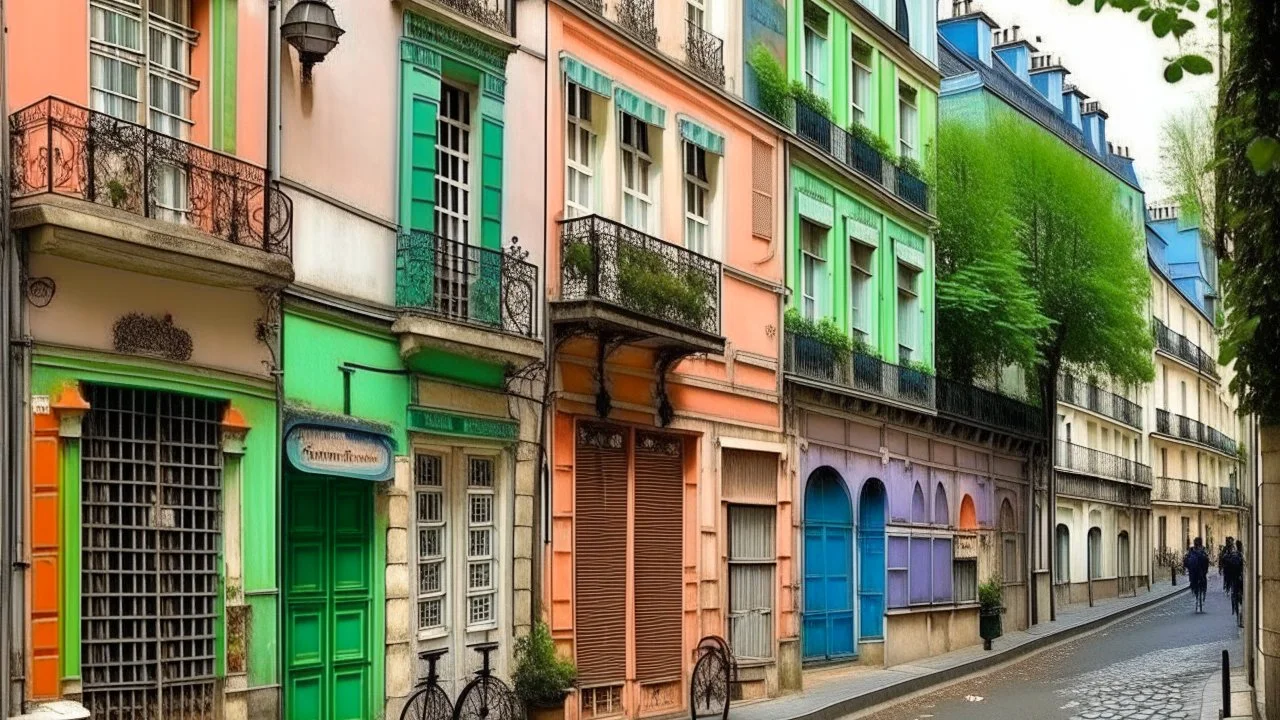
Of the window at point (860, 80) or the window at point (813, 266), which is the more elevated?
the window at point (860, 80)

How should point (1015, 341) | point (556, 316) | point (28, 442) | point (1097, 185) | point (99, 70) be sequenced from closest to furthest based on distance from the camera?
point (28, 442)
point (99, 70)
point (556, 316)
point (1015, 341)
point (1097, 185)

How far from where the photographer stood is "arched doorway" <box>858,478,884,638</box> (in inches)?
1045

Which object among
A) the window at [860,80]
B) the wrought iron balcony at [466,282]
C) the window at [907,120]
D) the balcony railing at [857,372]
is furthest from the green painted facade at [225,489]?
the window at [907,120]

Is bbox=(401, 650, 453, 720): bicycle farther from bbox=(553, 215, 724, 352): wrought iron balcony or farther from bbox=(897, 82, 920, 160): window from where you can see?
bbox=(897, 82, 920, 160): window

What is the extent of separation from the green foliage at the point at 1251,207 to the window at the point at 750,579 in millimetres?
8775

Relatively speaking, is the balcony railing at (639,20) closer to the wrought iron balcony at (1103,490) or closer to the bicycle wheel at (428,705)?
the bicycle wheel at (428,705)

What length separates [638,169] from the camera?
20.3 meters

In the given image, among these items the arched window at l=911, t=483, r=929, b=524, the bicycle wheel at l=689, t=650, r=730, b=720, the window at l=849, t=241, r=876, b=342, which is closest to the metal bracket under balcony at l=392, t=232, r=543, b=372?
the bicycle wheel at l=689, t=650, r=730, b=720

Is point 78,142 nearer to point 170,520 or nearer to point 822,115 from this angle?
point 170,520

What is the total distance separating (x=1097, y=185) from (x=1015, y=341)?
758cm

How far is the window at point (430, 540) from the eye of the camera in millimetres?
15822

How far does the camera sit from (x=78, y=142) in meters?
11.4

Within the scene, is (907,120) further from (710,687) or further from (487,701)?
(487,701)

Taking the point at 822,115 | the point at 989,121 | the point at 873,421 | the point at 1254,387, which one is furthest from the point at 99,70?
the point at 989,121
